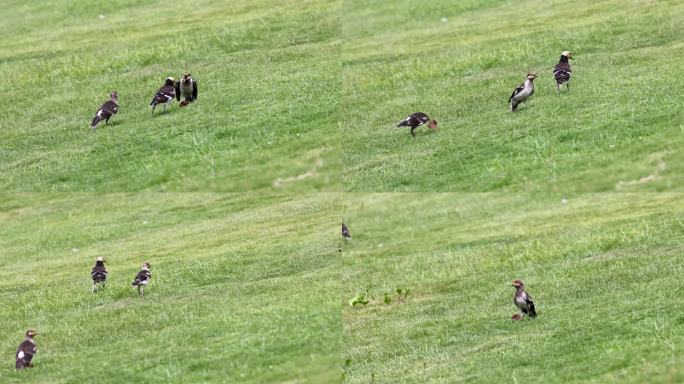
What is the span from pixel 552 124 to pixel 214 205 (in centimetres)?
1138

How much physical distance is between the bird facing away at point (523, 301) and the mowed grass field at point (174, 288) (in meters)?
5.06

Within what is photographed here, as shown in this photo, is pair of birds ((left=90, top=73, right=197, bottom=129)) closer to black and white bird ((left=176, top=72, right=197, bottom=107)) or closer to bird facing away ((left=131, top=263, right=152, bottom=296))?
black and white bird ((left=176, top=72, right=197, bottom=107))

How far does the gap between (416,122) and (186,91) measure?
839 cm

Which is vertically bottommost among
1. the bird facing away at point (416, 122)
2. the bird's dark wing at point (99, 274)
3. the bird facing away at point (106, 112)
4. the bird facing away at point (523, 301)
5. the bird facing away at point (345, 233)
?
the bird facing away at point (523, 301)

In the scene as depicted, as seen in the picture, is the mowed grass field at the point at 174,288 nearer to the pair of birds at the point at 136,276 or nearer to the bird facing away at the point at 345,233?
the pair of birds at the point at 136,276

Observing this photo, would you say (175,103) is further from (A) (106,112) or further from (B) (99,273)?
(B) (99,273)

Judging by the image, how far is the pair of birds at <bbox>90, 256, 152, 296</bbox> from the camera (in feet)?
127

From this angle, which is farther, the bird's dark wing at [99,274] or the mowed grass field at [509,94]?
the mowed grass field at [509,94]

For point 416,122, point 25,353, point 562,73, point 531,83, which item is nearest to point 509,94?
point 562,73

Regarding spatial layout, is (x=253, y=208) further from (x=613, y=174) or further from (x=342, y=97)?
(x=613, y=174)

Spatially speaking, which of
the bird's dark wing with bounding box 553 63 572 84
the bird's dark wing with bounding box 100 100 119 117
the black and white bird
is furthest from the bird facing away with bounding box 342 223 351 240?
the bird's dark wing with bounding box 100 100 119 117

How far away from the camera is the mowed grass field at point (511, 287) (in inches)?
1302

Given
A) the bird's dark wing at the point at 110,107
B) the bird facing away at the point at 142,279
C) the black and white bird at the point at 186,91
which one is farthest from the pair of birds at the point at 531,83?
the bird facing away at the point at 142,279

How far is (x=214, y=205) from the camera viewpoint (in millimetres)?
44625
